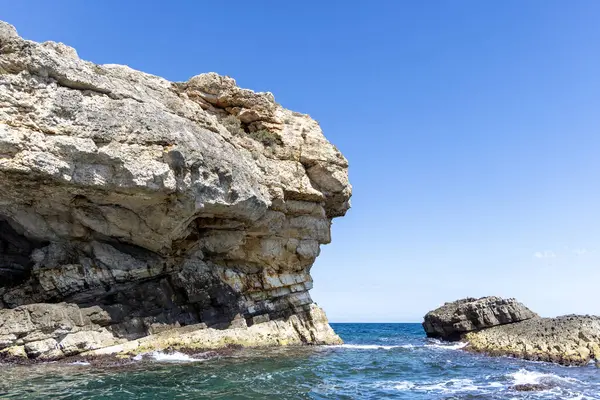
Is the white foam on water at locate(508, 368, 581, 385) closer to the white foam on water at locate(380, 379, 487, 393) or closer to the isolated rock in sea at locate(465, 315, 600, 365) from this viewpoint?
the white foam on water at locate(380, 379, 487, 393)

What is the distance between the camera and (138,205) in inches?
907

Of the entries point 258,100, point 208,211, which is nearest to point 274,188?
point 208,211

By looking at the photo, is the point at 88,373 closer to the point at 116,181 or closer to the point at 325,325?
the point at 116,181

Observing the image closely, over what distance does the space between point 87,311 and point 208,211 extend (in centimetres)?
777

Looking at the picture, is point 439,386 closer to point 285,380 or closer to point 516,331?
point 285,380

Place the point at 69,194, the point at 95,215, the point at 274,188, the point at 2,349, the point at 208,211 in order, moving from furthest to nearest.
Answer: the point at 274,188 < the point at 208,211 < the point at 95,215 < the point at 69,194 < the point at 2,349

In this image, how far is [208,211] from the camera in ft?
82.3

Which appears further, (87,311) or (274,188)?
(274,188)

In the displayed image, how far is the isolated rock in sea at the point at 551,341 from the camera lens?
2808cm

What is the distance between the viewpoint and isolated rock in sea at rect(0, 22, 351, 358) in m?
20.4

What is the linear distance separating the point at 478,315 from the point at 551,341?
1187 cm

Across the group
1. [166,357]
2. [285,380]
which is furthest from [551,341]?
[166,357]

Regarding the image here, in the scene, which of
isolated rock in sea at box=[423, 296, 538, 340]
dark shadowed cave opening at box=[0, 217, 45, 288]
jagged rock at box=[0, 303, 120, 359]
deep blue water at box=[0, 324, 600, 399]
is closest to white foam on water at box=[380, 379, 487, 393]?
deep blue water at box=[0, 324, 600, 399]

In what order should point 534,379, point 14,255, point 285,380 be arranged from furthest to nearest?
point 14,255 → point 534,379 → point 285,380
